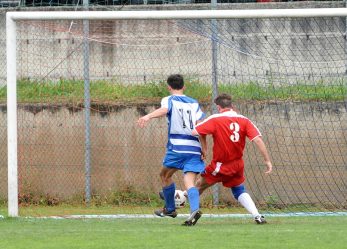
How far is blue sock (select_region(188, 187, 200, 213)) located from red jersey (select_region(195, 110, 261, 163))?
1.62ft

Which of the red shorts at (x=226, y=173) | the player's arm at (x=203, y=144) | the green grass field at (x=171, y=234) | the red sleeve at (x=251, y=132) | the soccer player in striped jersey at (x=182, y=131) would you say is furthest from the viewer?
the soccer player in striped jersey at (x=182, y=131)

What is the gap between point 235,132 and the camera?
493 inches

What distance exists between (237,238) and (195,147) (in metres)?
2.41

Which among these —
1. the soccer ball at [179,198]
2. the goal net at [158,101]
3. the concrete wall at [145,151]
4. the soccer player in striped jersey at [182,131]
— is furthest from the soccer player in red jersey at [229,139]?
the concrete wall at [145,151]

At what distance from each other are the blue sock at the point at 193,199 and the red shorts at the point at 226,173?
338 mm

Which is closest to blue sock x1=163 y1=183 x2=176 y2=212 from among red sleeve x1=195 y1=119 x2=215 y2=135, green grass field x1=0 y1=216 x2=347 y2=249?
green grass field x1=0 y1=216 x2=347 y2=249

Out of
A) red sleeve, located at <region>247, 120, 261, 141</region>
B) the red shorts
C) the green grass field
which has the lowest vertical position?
the green grass field

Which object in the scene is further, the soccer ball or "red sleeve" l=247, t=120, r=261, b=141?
the soccer ball

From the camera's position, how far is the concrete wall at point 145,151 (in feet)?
53.7

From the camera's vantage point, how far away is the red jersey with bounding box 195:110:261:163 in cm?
1246

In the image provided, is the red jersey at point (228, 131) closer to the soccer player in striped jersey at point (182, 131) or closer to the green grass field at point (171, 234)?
the soccer player in striped jersey at point (182, 131)

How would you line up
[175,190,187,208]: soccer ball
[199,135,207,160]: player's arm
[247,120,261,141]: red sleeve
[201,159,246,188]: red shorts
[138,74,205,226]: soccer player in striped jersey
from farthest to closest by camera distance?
[175,190,187,208]: soccer ball
[138,74,205,226]: soccer player in striped jersey
[199,135,207,160]: player's arm
[201,159,246,188]: red shorts
[247,120,261,141]: red sleeve

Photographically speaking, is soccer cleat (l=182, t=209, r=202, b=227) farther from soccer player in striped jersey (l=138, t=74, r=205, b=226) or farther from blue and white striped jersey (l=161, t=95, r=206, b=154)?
blue and white striped jersey (l=161, t=95, r=206, b=154)

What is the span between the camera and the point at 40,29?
55.8 feet
